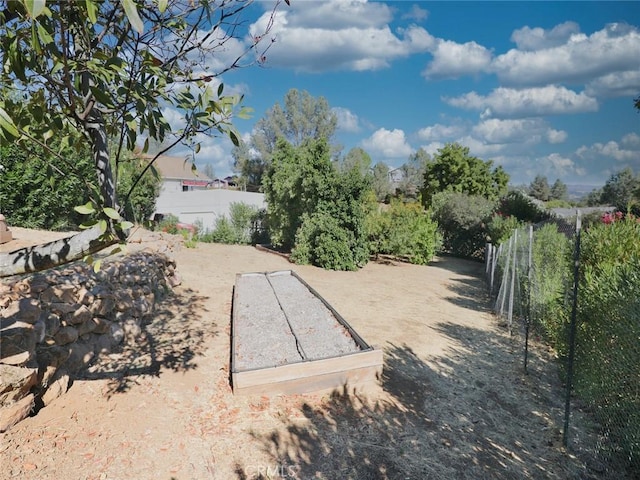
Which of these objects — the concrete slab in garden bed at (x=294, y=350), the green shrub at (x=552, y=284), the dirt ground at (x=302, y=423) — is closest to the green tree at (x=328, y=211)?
the concrete slab in garden bed at (x=294, y=350)

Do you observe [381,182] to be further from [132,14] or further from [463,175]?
[132,14]

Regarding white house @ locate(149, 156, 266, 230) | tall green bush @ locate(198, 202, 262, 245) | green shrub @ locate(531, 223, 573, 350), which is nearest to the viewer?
green shrub @ locate(531, 223, 573, 350)

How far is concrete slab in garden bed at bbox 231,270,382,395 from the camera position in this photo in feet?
13.4

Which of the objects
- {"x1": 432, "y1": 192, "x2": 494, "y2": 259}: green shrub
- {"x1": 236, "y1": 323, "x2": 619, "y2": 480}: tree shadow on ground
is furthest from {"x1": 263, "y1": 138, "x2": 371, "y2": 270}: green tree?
{"x1": 236, "y1": 323, "x2": 619, "y2": 480}: tree shadow on ground

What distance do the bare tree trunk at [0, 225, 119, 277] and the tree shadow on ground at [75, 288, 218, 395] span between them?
260 cm

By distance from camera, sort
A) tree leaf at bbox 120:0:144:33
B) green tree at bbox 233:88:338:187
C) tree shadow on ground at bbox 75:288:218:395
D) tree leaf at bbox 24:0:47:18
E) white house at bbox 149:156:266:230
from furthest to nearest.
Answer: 1. green tree at bbox 233:88:338:187
2. white house at bbox 149:156:266:230
3. tree shadow on ground at bbox 75:288:218:395
4. tree leaf at bbox 120:0:144:33
5. tree leaf at bbox 24:0:47:18

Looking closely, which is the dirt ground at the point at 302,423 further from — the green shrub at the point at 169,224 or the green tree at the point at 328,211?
the green shrub at the point at 169,224

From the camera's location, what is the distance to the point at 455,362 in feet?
17.4

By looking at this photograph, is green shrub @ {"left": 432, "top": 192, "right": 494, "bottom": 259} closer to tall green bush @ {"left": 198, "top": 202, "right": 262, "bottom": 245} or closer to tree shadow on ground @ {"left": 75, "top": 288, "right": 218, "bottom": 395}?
tall green bush @ {"left": 198, "top": 202, "right": 262, "bottom": 245}

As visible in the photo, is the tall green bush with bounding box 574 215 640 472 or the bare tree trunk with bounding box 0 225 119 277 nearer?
the bare tree trunk with bounding box 0 225 119 277

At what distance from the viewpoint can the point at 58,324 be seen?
13.0ft

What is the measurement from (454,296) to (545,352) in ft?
13.0

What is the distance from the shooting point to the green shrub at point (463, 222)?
16.7 m

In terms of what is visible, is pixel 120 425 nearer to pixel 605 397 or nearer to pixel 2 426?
pixel 2 426
